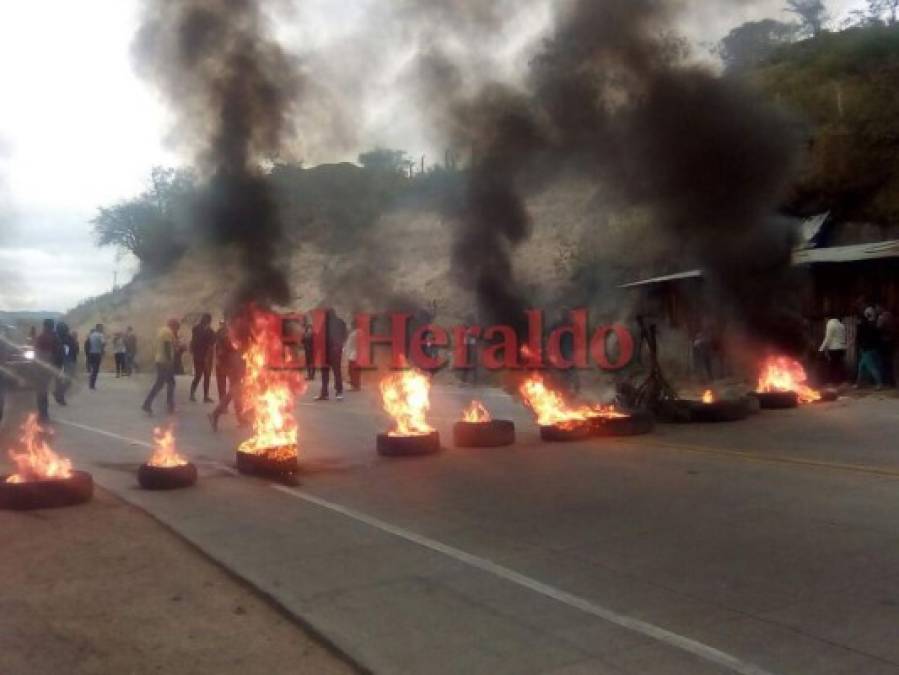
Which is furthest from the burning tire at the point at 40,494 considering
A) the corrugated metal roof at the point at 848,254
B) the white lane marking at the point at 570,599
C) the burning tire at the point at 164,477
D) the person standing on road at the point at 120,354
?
the person standing on road at the point at 120,354

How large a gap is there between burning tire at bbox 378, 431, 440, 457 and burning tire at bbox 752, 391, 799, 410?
5546 mm

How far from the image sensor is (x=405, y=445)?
881cm

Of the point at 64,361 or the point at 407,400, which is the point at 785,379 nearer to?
the point at 407,400

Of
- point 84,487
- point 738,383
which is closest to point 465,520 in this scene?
point 84,487

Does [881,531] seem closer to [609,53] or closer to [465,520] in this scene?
[465,520]

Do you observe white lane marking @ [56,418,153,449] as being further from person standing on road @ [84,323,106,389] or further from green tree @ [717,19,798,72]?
green tree @ [717,19,798,72]

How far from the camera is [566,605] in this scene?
14.2 ft

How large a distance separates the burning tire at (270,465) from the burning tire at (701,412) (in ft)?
17.2

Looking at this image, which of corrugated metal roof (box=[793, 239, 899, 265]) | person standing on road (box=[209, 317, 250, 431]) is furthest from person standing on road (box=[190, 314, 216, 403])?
corrugated metal roof (box=[793, 239, 899, 265])

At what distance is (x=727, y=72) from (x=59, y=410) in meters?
11.4

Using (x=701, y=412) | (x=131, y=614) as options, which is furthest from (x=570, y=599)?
(x=701, y=412)

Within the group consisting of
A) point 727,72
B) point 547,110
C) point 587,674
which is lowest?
point 587,674

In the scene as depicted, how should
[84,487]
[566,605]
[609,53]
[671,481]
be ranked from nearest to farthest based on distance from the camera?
[566,605]
[84,487]
[671,481]
[609,53]

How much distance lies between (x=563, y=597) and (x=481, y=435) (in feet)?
16.0
